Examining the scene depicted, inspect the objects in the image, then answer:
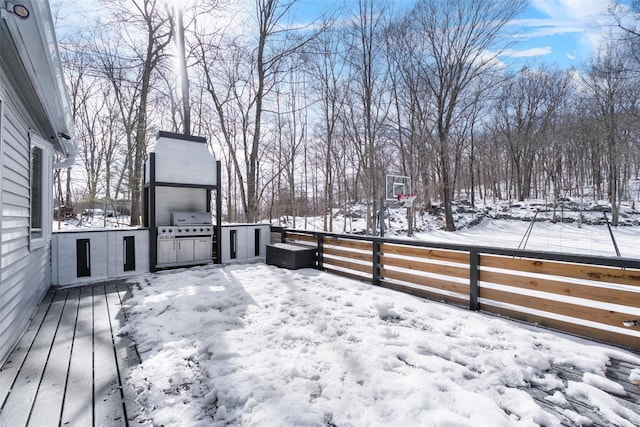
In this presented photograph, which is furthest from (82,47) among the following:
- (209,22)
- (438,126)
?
(438,126)

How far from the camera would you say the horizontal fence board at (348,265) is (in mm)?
4547

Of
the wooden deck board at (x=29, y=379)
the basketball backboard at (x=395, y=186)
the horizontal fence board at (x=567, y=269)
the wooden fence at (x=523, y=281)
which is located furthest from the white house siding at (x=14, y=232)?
the basketball backboard at (x=395, y=186)

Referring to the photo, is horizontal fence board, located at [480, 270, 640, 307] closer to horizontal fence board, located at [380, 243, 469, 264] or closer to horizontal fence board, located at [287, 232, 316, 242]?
horizontal fence board, located at [380, 243, 469, 264]

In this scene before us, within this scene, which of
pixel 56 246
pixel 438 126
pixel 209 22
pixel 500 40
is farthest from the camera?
pixel 438 126

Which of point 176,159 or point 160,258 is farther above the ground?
point 176,159

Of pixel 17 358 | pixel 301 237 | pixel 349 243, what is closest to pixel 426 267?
pixel 349 243

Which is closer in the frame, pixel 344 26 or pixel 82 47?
pixel 82 47

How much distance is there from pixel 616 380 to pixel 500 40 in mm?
13510

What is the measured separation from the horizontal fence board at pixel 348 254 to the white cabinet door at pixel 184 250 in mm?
2629

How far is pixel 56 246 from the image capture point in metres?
4.36

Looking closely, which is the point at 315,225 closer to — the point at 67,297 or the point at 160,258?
the point at 160,258

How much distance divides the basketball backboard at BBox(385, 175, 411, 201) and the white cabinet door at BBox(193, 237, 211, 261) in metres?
5.75

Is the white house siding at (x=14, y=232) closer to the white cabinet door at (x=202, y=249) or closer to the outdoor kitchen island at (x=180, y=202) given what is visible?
the outdoor kitchen island at (x=180, y=202)

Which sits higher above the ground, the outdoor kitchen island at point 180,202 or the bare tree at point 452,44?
the bare tree at point 452,44
